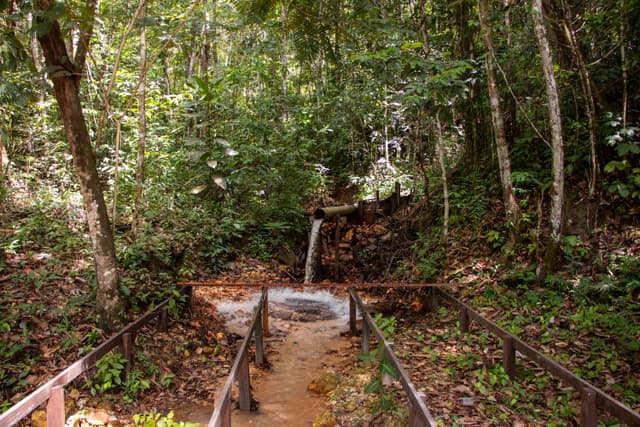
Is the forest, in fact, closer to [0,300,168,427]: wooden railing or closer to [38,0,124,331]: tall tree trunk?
[38,0,124,331]: tall tree trunk

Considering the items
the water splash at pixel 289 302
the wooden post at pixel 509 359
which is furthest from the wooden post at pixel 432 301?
the wooden post at pixel 509 359

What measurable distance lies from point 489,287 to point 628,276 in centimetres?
169

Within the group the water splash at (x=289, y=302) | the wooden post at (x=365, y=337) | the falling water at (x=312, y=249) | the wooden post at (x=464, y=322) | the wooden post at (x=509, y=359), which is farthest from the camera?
the falling water at (x=312, y=249)

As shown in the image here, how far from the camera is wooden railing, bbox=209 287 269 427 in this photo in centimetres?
278

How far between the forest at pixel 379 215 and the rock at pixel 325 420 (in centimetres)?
5

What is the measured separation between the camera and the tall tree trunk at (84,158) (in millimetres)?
4285

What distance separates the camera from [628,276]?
17.1 ft

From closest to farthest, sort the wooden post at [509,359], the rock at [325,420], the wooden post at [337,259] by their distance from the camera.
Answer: the rock at [325,420] < the wooden post at [509,359] < the wooden post at [337,259]

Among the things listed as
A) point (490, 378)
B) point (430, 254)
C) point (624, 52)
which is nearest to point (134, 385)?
point (490, 378)

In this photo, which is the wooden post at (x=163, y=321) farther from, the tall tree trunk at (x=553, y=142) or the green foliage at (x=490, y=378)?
the tall tree trunk at (x=553, y=142)

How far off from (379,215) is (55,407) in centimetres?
957

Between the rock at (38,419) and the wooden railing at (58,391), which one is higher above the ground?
the wooden railing at (58,391)

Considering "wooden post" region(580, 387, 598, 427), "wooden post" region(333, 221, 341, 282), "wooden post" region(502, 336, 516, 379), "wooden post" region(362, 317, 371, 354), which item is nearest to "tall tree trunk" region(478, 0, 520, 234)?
"wooden post" region(502, 336, 516, 379)

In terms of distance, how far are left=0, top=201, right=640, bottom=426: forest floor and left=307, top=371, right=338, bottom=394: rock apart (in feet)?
0.42
